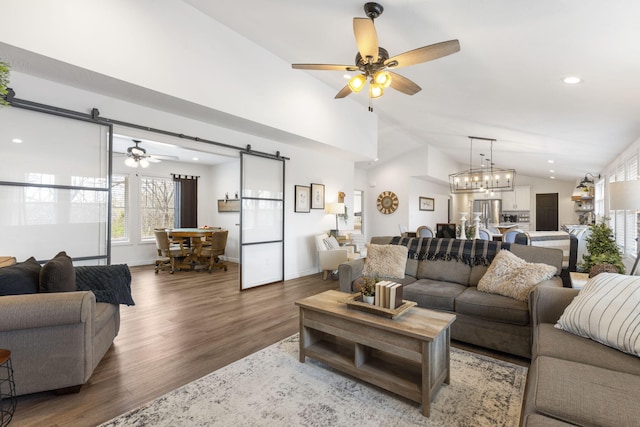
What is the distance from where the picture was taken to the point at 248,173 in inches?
189

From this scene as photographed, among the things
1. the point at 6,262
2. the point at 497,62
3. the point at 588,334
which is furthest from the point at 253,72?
the point at 588,334

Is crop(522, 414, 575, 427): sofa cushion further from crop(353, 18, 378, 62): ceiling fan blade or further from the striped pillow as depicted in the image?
crop(353, 18, 378, 62): ceiling fan blade

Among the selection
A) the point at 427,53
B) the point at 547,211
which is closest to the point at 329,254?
the point at 427,53

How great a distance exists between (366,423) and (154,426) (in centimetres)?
125

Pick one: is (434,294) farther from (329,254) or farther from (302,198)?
(302,198)

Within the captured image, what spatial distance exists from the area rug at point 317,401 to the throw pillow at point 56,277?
99 cm

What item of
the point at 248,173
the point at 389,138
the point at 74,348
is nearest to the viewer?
the point at 74,348

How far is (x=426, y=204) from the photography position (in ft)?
32.3

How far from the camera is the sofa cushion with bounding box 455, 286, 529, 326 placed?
8.09 ft

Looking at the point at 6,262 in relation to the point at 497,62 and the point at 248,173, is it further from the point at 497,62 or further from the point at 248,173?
the point at 497,62

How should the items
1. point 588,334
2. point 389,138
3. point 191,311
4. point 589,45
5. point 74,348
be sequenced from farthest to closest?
point 389,138, point 191,311, point 589,45, point 74,348, point 588,334

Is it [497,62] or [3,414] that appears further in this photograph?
[497,62]

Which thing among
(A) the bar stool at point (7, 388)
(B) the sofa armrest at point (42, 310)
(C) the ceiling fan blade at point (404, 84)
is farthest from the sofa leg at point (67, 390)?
(C) the ceiling fan blade at point (404, 84)

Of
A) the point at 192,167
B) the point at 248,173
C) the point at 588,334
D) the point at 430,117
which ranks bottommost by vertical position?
the point at 588,334
